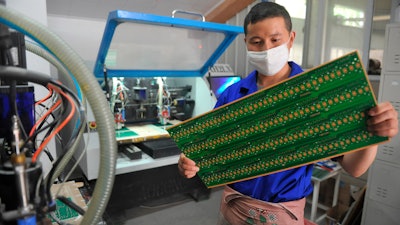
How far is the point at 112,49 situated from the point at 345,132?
1.79 meters

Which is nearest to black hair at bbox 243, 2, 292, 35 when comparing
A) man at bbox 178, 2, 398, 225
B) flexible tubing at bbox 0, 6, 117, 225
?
man at bbox 178, 2, 398, 225

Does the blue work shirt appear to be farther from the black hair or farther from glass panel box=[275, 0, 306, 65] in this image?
glass panel box=[275, 0, 306, 65]

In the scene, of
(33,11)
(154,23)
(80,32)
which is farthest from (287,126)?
(80,32)

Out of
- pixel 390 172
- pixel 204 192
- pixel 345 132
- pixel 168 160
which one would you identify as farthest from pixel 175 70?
pixel 390 172

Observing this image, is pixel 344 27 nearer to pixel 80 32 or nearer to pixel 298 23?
pixel 298 23

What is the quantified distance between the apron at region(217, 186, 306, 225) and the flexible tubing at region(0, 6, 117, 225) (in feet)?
2.28

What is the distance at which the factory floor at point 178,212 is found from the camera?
8.79ft

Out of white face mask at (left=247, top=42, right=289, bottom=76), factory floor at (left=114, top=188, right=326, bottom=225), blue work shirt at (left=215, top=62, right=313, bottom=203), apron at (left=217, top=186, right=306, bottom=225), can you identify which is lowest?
factory floor at (left=114, top=188, right=326, bottom=225)

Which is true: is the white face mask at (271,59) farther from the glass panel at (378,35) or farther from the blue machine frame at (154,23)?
the glass panel at (378,35)

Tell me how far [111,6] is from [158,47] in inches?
49.1

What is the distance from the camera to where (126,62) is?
226 centimetres

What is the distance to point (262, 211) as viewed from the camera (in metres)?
1.07

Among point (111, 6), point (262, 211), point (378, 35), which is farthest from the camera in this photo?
point (111, 6)

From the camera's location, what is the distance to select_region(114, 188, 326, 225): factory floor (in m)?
2.68
